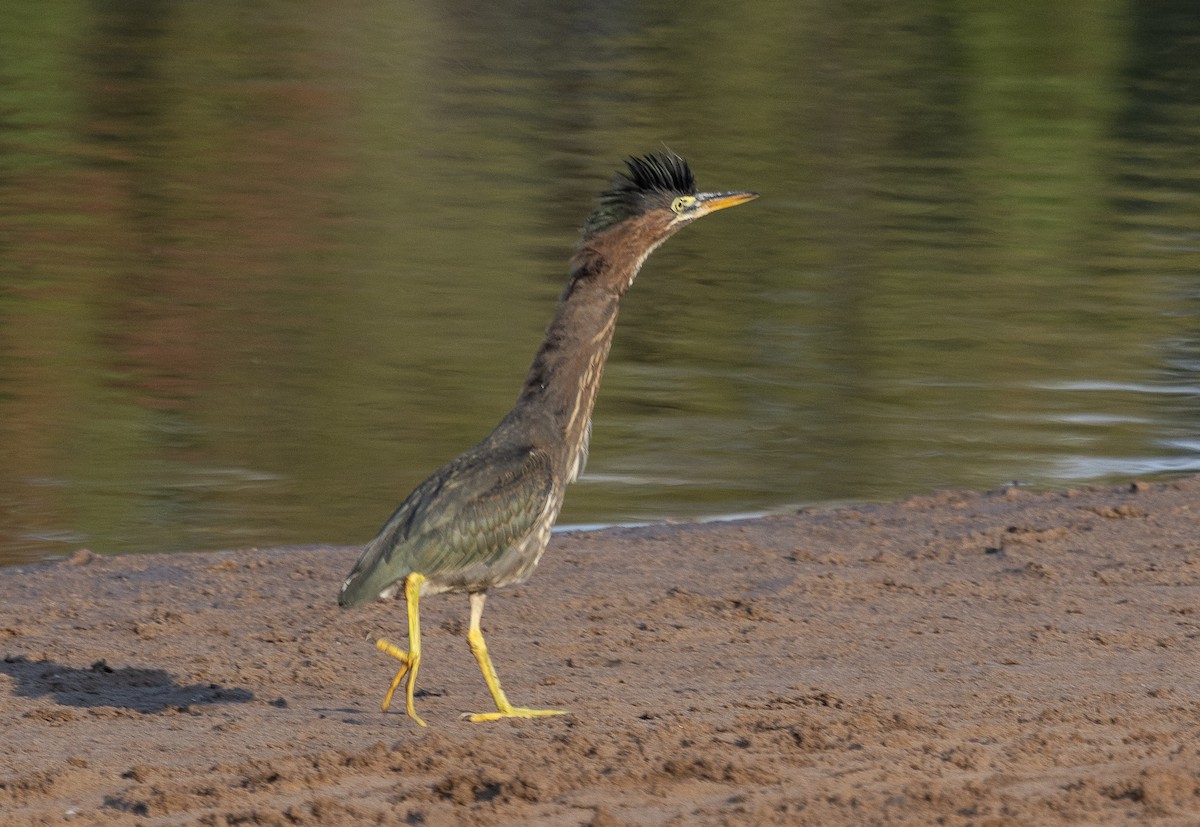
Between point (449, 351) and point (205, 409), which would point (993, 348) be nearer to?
point (449, 351)

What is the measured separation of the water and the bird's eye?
3.84 metres

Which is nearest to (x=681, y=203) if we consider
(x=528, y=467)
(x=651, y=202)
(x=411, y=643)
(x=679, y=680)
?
(x=651, y=202)

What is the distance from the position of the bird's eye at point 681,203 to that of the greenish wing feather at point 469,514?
43.6 inches

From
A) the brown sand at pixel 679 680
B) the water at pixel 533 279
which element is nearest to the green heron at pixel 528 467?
the brown sand at pixel 679 680

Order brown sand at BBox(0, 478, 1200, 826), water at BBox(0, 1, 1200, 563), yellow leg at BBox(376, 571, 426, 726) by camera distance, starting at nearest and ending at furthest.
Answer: brown sand at BBox(0, 478, 1200, 826) < yellow leg at BBox(376, 571, 426, 726) < water at BBox(0, 1, 1200, 563)

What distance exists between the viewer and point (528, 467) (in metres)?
7.07

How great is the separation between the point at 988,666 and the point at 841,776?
1.76 meters

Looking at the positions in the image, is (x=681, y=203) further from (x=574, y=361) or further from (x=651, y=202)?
(x=574, y=361)

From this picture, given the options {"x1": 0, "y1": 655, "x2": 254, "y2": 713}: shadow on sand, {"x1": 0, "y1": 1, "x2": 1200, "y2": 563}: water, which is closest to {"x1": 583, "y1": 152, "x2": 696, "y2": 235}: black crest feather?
{"x1": 0, "y1": 655, "x2": 254, "y2": 713}: shadow on sand

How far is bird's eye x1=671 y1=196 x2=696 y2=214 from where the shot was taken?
295 inches

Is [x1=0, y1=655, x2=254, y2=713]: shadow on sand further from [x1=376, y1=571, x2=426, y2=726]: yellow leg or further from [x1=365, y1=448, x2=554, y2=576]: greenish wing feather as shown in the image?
[x1=365, y1=448, x2=554, y2=576]: greenish wing feather

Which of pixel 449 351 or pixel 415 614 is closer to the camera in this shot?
pixel 415 614

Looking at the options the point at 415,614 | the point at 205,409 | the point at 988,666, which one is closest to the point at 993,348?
the point at 205,409

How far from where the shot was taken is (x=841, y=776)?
621 centimetres
